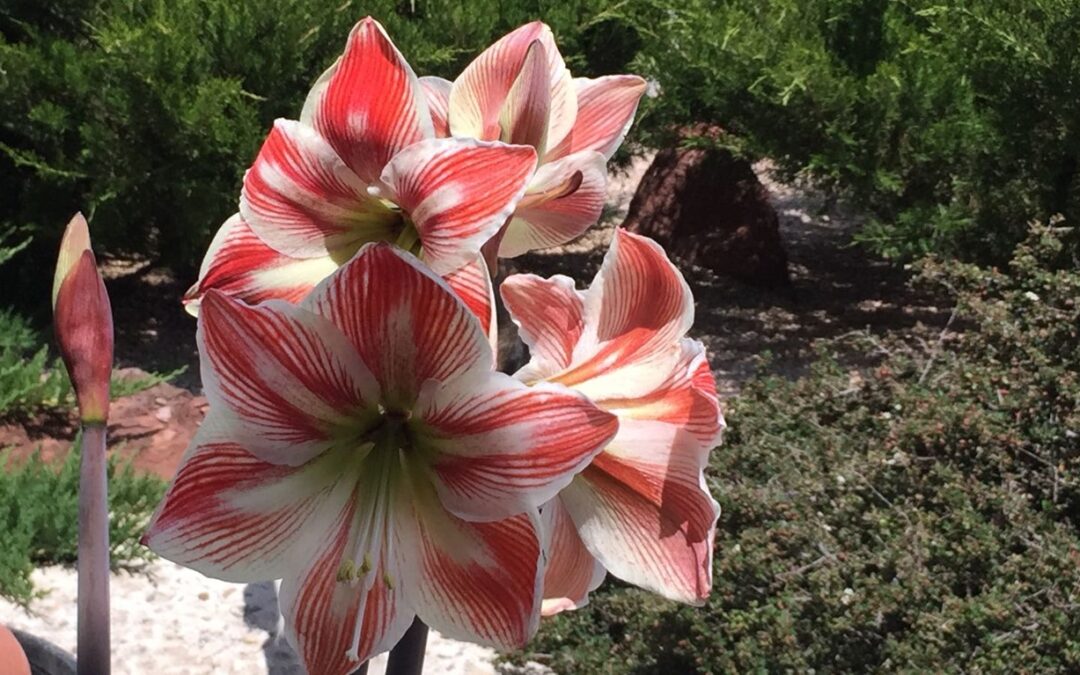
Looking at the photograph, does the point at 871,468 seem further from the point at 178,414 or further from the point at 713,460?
the point at 178,414

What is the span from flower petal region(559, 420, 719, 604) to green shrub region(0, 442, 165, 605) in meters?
2.66

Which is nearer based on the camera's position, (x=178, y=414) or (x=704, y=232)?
(x=178, y=414)

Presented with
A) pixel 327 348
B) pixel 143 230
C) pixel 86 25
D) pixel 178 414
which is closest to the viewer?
pixel 327 348

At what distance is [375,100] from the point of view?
0.66 metres

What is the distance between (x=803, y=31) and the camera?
5.28 meters

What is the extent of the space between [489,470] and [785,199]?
29.5 ft

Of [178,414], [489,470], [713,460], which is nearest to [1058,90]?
Result: [713,460]

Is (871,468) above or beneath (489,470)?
beneath

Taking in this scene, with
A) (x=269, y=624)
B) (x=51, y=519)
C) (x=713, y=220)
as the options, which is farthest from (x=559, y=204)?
(x=713, y=220)

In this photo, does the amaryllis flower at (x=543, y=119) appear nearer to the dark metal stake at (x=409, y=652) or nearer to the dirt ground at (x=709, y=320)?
the dark metal stake at (x=409, y=652)

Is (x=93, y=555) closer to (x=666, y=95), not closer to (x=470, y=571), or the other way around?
(x=470, y=571)

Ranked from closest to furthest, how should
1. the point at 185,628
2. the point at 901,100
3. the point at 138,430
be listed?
the point at 185,628 < the point at 138,430 < the point at 901,100

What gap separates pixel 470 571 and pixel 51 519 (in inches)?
115

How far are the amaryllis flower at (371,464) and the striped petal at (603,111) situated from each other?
0.24 metres
